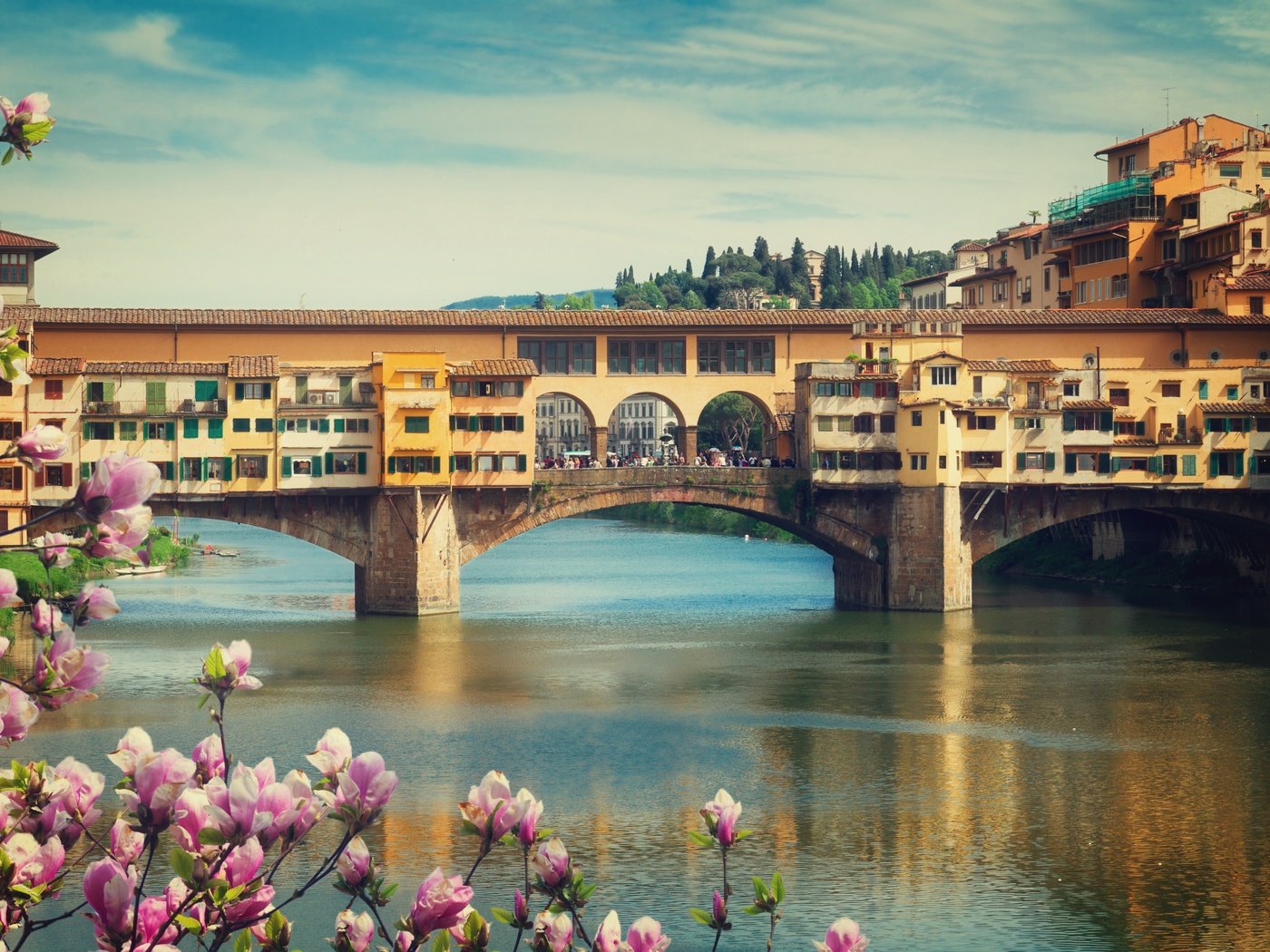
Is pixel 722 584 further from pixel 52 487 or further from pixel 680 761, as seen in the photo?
pixel 680 761

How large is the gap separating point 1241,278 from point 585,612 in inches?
1008

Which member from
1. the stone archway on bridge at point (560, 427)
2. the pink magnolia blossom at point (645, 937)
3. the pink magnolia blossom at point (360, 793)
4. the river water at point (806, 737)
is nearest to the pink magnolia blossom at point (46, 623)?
the pink magnolia blossom at point (360, 793)

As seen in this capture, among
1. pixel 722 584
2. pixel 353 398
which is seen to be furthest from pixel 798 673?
pixel 722 584

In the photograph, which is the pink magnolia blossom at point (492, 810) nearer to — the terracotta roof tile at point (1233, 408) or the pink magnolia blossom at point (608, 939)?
the pink magnolia blossom at point (608, 939)

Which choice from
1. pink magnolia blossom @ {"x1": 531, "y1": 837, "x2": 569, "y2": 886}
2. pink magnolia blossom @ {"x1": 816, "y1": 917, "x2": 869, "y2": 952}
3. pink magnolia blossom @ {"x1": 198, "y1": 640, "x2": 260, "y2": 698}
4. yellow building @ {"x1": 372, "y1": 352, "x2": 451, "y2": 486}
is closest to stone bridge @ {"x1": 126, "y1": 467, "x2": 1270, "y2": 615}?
yellow building @ {"x1": 372, "y1": 352, "x2": 451, "y2": 486}

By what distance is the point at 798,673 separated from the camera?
41.8 m

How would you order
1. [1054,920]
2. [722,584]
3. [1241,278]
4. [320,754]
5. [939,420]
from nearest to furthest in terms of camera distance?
[320,754] < [1054,920] < [939,420] < [1241,278] < [722,584]

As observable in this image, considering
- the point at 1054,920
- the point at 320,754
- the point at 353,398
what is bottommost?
the point at 1054,920

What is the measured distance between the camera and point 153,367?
1986 inches

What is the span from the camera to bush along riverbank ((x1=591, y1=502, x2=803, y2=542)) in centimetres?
9012

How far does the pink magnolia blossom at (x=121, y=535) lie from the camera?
533 centimetres

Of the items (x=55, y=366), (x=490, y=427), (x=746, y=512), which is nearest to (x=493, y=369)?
(x=490, y=427)

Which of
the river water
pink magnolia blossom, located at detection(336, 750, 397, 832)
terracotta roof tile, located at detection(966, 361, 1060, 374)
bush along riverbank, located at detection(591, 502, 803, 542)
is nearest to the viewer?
pink magnolia blossom, located at detection(336, 750, 397, 832)

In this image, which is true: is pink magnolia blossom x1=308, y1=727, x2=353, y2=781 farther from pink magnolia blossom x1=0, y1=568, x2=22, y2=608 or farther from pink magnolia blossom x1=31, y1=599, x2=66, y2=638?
pink magnolia blossom x1=0, y1=568, x2=22, y2=608
